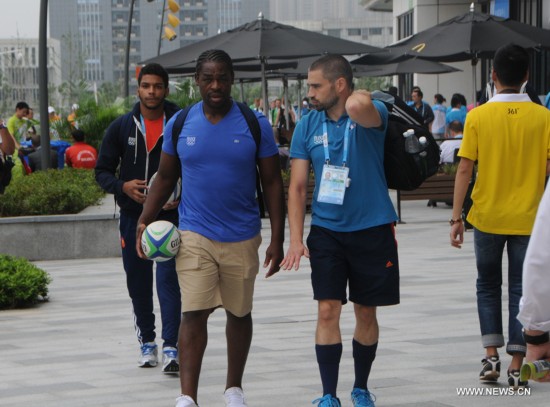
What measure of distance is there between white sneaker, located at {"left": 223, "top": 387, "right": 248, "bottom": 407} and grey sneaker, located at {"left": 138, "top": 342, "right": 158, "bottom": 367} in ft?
4.90

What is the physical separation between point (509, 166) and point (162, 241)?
189cm

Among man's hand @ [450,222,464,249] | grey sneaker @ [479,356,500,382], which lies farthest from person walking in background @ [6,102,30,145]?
grey sneaker @ [479,356,500,382]

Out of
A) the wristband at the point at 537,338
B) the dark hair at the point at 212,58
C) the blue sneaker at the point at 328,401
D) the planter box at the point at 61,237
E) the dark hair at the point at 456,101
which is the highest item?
the dark hair at the point at 212,58

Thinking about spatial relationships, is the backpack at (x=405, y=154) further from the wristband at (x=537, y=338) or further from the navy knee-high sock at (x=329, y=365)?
the wristband at (x=537, y=338)

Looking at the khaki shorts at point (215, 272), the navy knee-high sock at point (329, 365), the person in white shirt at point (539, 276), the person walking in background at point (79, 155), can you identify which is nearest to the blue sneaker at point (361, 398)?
the navy knee-high sock at point (329, 365)

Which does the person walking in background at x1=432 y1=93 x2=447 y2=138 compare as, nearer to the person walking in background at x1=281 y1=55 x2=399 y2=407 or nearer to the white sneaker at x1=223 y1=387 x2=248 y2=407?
the person walking in background at x1=281 y1=55 x2=399 y2=407

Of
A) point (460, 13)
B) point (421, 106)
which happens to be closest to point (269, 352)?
point (421, 106)

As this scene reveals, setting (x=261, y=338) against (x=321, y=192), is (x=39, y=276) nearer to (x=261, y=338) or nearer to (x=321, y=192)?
(x=261, y=338)

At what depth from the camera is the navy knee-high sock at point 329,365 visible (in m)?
6.05

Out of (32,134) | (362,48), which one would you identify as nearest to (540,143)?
(362,48)

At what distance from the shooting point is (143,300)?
7617 millimetres

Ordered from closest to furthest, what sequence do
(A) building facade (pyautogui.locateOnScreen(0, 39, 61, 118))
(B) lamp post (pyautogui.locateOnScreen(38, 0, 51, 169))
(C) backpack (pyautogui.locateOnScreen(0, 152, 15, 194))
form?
(C) backpack (pyautogui.locateOnScreen(0, 152, 15, 194)), (B) lamp post (pyautogui.locateOnScreen(38, 0, 51, 169)), (A) building facade (pyautogui.locateOnScreen(0, 39, 61, 118))

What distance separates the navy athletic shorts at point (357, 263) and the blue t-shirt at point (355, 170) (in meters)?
0.06

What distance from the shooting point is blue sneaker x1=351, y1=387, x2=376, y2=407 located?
6.15m
